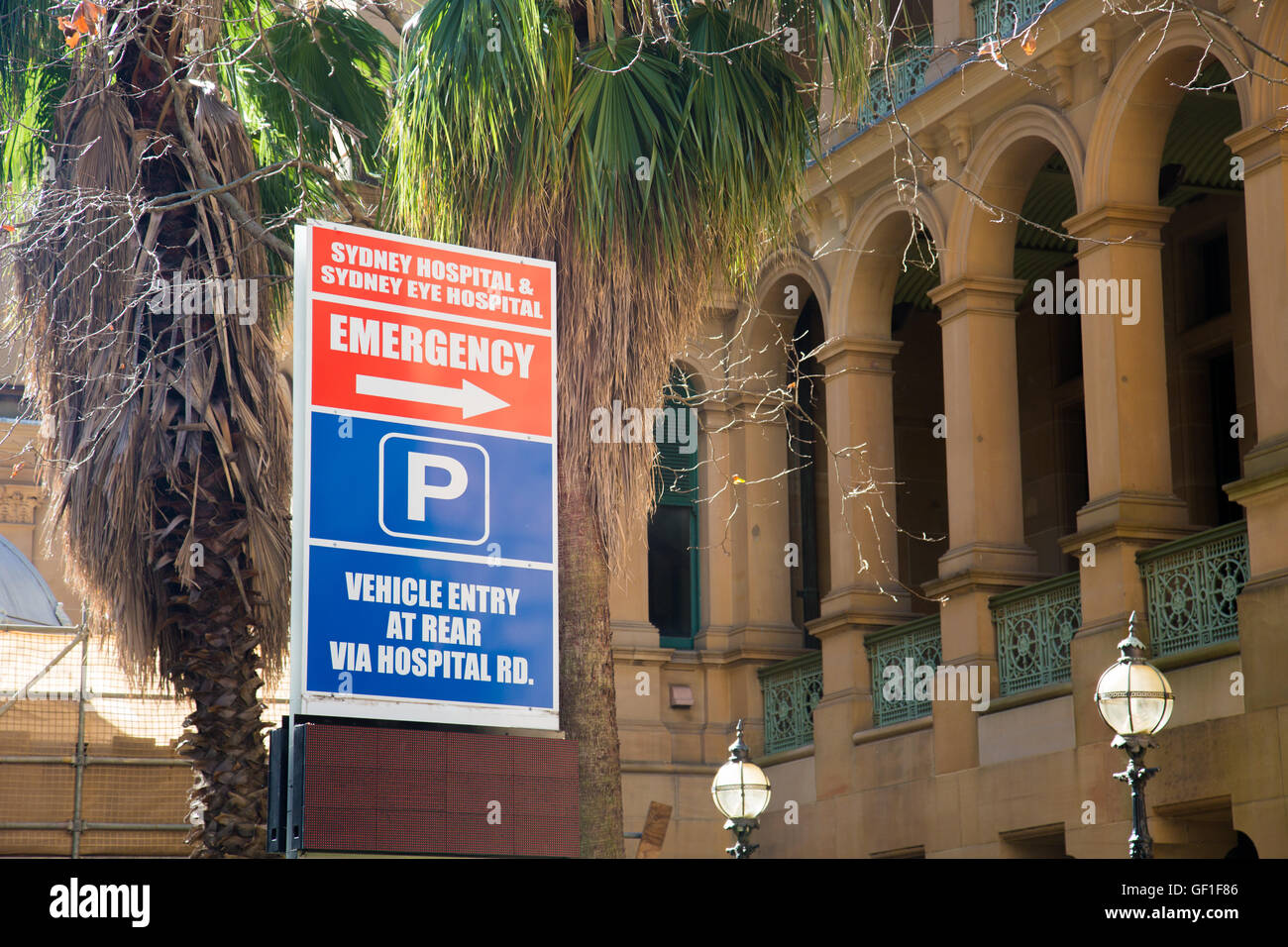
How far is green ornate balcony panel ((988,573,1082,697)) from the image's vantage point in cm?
1614

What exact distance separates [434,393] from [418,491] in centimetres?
43

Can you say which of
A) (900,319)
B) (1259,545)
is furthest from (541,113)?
(900,319)

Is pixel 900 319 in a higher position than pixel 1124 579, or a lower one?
higher

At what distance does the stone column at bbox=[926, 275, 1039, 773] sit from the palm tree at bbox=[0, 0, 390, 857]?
23.7 ft

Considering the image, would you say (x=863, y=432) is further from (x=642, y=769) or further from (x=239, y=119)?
(x=239, y=119)

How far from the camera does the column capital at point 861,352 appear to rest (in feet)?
64.2

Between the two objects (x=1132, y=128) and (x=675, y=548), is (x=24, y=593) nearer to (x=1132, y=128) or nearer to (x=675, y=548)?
(x=675, y=548)

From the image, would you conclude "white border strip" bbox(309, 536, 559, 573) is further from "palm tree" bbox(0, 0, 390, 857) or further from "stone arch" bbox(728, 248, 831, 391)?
"stone arch" bbox(728, 248, 831, 391)

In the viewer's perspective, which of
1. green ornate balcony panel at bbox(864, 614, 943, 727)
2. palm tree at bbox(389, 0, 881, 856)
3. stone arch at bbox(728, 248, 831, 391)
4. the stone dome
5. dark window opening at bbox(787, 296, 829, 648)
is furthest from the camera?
the stone dome

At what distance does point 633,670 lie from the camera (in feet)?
68.7

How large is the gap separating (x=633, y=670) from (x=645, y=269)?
→ 10336 mm

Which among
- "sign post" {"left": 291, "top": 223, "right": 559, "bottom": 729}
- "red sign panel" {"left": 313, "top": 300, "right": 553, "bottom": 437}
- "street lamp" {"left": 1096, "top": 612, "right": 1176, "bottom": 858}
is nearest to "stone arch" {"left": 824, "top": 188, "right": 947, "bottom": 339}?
"street lamp" {"left": 1096, "top": 612, "right": 1176, "bottom": 858}

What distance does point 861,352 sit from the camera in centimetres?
1959
